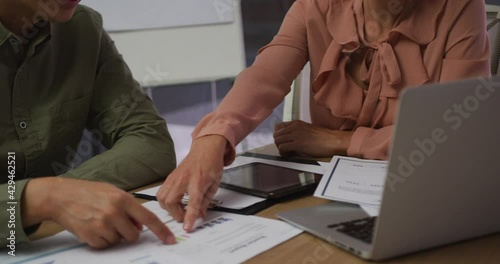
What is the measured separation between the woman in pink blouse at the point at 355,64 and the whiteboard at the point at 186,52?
1.21 m

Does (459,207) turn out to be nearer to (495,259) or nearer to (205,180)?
(495,259)

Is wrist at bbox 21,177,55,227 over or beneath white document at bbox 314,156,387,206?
over

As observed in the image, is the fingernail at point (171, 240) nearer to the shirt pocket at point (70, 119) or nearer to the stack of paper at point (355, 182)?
the stack of paper at point (355, 182)

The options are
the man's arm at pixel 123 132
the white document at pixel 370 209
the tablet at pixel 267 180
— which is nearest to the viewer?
the white document at pixel 370 209

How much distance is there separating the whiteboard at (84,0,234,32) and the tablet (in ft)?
5.03

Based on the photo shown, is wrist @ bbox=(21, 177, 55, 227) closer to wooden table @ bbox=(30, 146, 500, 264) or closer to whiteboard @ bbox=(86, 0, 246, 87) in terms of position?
wooden table @ bbox=(30, 146, 500, 264)

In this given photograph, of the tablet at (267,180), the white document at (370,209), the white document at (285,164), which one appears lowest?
the white document at (285,164)

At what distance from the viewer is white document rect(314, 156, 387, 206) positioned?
0.79 metres

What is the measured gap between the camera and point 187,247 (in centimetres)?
65

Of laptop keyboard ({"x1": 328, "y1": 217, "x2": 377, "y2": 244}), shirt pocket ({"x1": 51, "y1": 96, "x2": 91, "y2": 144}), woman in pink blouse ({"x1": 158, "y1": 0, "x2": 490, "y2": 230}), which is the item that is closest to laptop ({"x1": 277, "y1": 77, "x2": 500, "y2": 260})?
laptop keyboard ({"x1": 328, "y1": 217, "x2": 377, "y2": 244})

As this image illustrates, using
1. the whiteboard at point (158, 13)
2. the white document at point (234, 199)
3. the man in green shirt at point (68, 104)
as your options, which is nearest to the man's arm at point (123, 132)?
the man in green shirt at point (68, 104)

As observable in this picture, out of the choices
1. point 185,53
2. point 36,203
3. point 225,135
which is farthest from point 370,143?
point 185,53

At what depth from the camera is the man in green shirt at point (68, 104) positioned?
100 centimetres

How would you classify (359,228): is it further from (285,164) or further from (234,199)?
(285,164)
